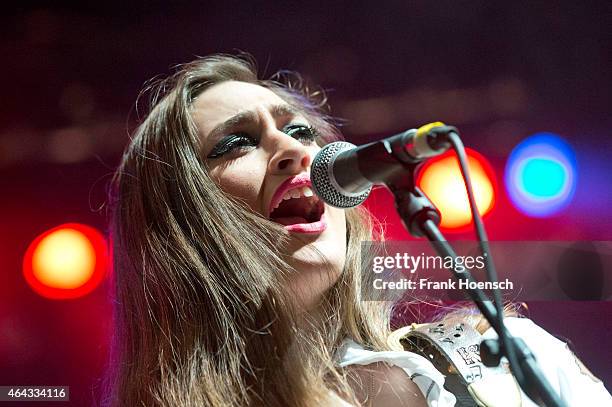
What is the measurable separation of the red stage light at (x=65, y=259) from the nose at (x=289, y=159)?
667mm

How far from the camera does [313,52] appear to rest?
1.85 metres

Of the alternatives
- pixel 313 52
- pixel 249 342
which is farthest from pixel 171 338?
pixel 313 52

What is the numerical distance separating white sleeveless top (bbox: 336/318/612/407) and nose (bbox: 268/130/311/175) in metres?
0.36

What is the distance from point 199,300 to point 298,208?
0.26 m

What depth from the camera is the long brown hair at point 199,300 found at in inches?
46.8

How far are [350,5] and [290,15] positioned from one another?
17 centimetres

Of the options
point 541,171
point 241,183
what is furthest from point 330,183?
point 541,171

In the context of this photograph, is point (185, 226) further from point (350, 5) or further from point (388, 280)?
point (350, 5)

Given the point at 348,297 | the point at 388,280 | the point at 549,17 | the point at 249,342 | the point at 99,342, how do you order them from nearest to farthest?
the point at 249,342 < the point at 348,297 < the point at 388,280 < the point at 99,342 < the point at 549,17

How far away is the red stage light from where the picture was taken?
1746 millimetres

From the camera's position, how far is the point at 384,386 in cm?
124

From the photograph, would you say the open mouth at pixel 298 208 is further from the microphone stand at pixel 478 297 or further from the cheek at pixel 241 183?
the microphone stand at pixel 478 297

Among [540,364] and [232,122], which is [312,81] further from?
[540,364]

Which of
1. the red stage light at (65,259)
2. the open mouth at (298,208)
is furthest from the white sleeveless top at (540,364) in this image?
A: the red stage light at (65,259)
